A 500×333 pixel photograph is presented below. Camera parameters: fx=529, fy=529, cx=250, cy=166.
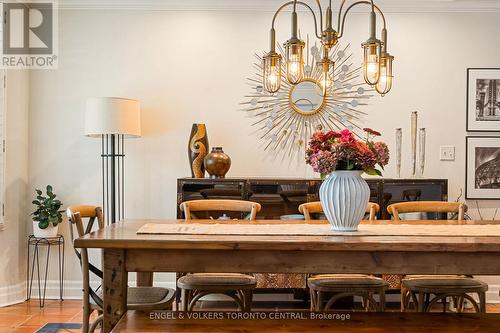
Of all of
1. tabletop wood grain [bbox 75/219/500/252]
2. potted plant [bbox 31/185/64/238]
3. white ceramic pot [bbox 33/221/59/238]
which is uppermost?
tabletop wood grain [bbox 75/219/500/252]

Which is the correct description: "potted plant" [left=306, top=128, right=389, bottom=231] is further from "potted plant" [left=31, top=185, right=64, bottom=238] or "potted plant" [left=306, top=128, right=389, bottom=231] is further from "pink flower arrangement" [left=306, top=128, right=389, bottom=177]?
"potted plant" [left=31, top=185, right=64, bottom=238]

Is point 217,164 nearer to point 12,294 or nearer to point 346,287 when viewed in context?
point 346,287

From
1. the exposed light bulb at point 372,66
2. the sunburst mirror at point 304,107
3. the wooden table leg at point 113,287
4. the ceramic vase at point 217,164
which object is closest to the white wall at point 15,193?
the ceramic vase at point 217,164

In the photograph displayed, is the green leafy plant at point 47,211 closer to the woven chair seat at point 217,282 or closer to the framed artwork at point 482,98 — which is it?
the woven chair seat at point 217,282

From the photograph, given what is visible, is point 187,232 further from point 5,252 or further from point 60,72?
point 60,72

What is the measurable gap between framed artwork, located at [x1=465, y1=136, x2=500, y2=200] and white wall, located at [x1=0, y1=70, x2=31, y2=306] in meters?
3.75

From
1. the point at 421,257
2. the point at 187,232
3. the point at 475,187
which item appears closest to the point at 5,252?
the point at 187,232

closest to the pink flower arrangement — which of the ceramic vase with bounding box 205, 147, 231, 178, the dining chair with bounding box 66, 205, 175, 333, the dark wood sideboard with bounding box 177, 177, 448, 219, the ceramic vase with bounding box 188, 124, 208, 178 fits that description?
the dining chair with bounding box 66, 205, 175, 333

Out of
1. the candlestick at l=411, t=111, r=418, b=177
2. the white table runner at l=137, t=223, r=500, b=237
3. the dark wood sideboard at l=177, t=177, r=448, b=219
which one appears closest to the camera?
the white table runner at l=137, t=223, r=500, b=237

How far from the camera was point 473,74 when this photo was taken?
4516 millimetres

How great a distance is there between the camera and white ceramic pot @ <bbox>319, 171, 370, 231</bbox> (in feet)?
7.52

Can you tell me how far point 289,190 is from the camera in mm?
4043

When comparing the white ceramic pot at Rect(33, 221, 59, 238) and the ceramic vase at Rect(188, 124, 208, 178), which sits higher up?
the ceramic vase at Rect(188, 124, 208, 178)

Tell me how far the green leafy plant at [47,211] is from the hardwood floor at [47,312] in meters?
0.64
